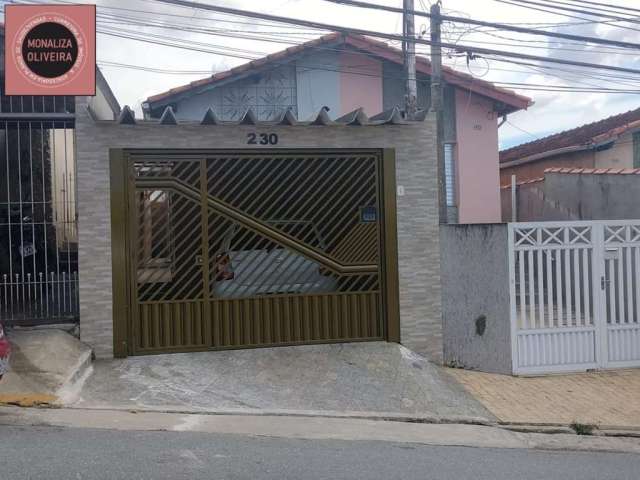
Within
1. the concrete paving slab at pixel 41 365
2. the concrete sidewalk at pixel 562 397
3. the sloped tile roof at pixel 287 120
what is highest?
the sloped tile roof at pixel 287 120

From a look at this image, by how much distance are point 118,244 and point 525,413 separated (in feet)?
17.5

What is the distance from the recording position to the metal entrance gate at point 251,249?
8.49 m

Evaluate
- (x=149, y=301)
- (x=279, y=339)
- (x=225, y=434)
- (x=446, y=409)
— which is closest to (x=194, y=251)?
(x=149, y=301)

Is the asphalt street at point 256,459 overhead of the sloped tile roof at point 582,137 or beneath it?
beneath

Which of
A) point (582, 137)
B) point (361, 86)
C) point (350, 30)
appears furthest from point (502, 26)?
point (582, 137)

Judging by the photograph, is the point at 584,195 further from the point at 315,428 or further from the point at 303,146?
the point at 315,428

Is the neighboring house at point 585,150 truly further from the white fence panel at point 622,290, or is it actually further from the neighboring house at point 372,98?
the white fence panel at point 622,290

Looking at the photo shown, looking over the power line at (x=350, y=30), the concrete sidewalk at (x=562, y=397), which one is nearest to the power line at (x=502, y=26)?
the power line at (x=350, y=30)

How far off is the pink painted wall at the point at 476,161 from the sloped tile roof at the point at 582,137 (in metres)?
3.54

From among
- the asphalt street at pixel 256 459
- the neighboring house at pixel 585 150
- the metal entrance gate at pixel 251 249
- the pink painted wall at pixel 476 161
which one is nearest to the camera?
the asphalt street at pixel 256 459

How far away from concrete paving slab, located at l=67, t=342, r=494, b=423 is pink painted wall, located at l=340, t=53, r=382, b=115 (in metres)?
9.19

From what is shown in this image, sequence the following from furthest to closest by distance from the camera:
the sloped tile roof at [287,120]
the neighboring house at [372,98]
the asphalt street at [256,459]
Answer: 1. the neighboring house at [372,98]
2. the sloped tile roof at [287,120]
3. the asphalt street at [256,459]

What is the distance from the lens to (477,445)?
6.29 metres

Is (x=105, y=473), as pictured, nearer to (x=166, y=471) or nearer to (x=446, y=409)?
(x=166, y=471)
